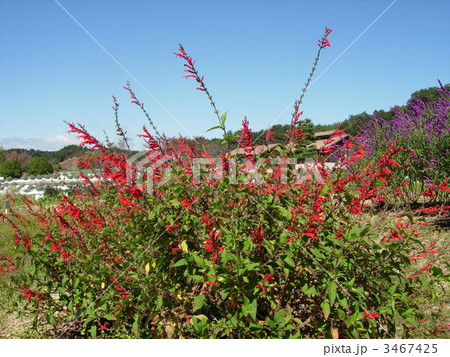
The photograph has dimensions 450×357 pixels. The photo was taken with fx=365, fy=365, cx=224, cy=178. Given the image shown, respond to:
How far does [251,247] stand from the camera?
2623 mm

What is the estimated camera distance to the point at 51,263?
11.2 feet

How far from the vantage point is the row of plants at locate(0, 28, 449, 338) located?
2545mm

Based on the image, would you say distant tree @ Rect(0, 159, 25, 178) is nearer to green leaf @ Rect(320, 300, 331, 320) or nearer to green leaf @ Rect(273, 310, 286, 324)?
green leaf @ Rect(273, 310, 286, 324)

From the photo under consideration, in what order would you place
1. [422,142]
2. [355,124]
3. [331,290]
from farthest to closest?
[355,124], [422,142], [331,290]

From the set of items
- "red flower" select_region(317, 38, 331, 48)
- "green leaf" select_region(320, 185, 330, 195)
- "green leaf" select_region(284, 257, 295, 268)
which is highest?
"red flower" select_region(317, 38, 331, 48)

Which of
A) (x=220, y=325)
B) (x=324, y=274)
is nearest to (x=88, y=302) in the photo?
(x=220, y=325)

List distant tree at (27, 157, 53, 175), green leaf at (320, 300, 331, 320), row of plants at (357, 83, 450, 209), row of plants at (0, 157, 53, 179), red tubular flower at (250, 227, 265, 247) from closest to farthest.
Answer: green leaf at (320, 300, 331, 320) → red tubular flower at (250, 227, 265, 247) → row of plants at (357, 83, 450, 209) → distant tree at (27, 157, 53, 175) → row of plants at (0, 157, 53, 179)

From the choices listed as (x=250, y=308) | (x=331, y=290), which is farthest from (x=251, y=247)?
(x=331, y=290)

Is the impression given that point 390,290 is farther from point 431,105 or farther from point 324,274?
point 431,105

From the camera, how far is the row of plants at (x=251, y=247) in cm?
254

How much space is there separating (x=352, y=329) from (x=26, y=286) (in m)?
2.79

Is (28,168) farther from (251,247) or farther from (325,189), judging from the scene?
(325,189)

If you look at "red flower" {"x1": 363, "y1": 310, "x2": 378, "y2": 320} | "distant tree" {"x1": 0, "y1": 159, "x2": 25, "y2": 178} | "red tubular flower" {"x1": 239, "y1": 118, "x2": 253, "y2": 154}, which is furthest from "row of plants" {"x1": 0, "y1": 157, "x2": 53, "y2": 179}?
"red flower" {"x1": 363, "y1": 310, "x2": 378, "y2": 320}

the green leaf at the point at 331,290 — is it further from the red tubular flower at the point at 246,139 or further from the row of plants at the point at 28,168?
the row of plants at the point at 28,168
